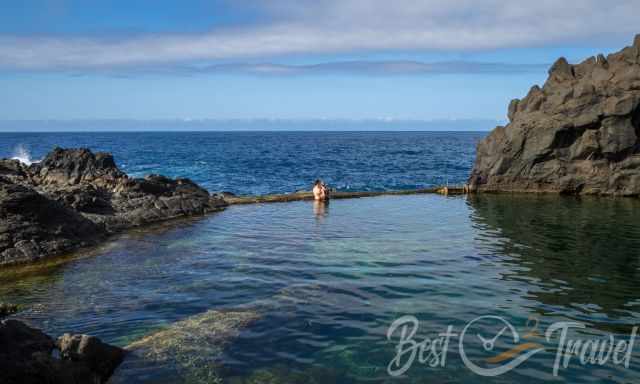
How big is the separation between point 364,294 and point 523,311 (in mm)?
5200

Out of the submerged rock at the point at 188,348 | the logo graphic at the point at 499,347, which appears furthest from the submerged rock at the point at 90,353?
the logo graphic at the point at 499,347

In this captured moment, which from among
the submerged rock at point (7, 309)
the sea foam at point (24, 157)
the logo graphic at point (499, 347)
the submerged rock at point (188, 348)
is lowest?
the sea foam at point (24, 157)

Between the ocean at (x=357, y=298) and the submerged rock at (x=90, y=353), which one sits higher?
the submerged rock at (x=90, y=353)

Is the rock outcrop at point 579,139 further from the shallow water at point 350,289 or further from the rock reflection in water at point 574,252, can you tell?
the shallow water at point 350,289

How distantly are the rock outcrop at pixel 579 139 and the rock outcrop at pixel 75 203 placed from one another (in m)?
30.0

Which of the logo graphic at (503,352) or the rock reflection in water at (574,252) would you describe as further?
the rock reflection in water at (574,252)

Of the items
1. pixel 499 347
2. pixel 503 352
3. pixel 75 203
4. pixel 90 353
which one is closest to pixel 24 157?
pixel 75 203

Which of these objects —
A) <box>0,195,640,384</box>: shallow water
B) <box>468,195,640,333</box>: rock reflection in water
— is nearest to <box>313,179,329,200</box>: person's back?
<box>0,195,640,384</box>: shallow water

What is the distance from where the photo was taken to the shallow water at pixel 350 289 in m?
12.4

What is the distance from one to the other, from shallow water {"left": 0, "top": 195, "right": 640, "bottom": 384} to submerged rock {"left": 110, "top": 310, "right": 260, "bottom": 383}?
9.3 inches

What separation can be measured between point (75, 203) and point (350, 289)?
859 inches

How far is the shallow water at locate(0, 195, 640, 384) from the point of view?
1241 centimetres

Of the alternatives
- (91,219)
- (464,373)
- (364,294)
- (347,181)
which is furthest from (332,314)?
(347,181)

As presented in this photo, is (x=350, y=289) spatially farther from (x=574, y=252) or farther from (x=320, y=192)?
(x=320, y=192)
